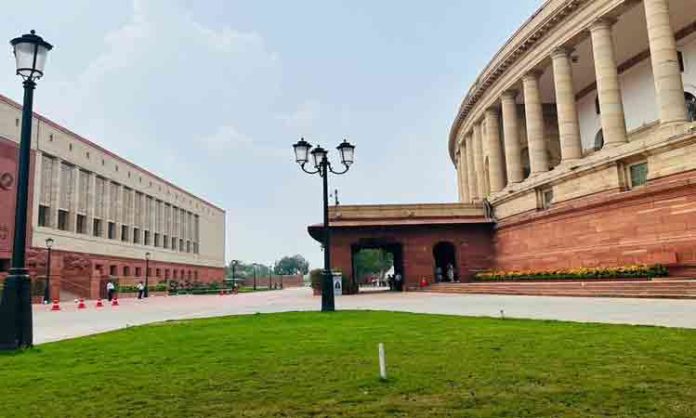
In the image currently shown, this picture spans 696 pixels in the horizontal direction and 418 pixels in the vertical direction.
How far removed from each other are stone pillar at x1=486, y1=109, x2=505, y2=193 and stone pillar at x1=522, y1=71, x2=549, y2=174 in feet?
20.4

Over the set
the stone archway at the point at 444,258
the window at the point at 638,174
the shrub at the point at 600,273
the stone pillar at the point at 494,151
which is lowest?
the shrub at the point at 600,273

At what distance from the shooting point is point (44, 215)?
156 ft

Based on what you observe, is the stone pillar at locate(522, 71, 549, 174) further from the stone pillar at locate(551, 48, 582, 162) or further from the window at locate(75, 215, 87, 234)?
the window at locate(75, 215, 87, 234)

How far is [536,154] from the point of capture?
3136 cm

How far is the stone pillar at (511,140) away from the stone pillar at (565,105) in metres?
5.83

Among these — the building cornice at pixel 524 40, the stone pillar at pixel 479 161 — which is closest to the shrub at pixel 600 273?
the building cornice at pixel 524 40

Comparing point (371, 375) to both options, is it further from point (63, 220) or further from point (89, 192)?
point (89, 192)

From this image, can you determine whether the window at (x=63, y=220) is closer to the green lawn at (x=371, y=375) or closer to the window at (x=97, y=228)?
the window at (x=97, y=228)

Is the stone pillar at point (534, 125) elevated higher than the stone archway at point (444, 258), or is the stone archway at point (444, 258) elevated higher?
the stone pillar at point (534, 125)

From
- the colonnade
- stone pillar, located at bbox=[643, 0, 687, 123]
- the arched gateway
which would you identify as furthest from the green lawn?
the arched gateway

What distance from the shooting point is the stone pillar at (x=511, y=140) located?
113 ft

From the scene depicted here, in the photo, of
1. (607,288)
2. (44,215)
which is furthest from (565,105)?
(44,215)

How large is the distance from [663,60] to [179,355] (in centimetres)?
2349

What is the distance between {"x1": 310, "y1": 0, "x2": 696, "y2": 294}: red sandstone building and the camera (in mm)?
21281
